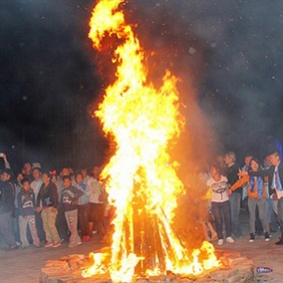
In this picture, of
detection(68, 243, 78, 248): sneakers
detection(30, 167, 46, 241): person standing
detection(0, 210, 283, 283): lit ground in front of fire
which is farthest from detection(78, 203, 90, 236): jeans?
detection(30, 167, 46, 241): person standing

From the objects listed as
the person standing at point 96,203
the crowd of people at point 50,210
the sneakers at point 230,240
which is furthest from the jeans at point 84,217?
the sneakers at point 230,240

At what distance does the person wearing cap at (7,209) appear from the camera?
10.8m

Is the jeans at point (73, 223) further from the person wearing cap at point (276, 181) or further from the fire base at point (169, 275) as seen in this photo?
the person wearing cap at point (276, 181)

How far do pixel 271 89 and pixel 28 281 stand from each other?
15.8 meters

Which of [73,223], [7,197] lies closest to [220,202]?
[73,223]

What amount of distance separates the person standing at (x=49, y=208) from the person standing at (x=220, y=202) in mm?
3608

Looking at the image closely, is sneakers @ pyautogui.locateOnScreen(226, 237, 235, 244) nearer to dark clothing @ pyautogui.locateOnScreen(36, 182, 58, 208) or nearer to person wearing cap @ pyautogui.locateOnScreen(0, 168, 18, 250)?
dark clothing @ pyautogui.locateOnScreen(36, 182, 58, 208)

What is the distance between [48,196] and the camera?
11.1 metres

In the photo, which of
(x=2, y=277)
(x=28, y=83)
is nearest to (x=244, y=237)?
(x=2, y=277)

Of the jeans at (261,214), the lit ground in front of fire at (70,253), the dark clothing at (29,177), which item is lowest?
the lit ground in front of fire at (70,253)

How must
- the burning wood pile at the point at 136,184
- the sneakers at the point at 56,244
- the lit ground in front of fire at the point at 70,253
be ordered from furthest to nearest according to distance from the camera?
the sneakers at the point at 56,244
the lit ground in front of fire at the point at 70,253
the burning wood pile at the point at 136,184

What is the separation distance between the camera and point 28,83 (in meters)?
21.5

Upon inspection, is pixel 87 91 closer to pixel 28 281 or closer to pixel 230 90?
pixel 230 90

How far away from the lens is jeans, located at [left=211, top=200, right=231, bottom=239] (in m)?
10.2
